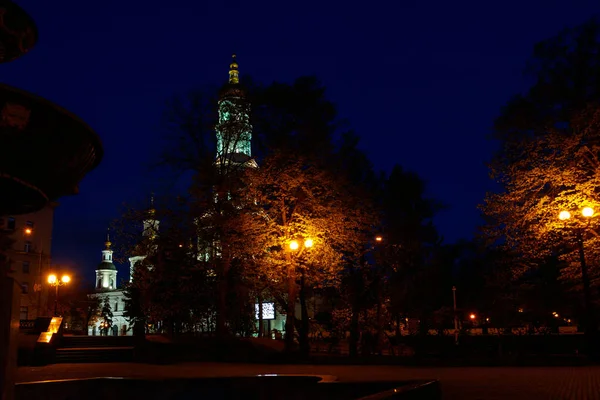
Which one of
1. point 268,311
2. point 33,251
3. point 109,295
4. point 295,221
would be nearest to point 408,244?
point 295,221

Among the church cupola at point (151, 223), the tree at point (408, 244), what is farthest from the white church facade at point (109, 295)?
the church cupola at point (151, 223)

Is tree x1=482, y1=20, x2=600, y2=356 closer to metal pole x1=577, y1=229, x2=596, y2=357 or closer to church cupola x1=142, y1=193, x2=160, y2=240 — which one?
metal pole x1=577, y1=229, x2=596, y2=357

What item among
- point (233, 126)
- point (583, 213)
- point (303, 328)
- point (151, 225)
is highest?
point (233, 126)

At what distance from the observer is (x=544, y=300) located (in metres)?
51.7

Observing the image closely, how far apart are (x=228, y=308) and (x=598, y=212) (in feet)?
75.3

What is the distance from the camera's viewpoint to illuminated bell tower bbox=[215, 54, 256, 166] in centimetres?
3316

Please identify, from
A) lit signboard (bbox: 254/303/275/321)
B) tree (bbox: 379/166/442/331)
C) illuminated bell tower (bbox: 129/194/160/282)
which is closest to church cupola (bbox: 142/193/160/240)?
illuminated bell tower (bbox: 129/194/160/282)

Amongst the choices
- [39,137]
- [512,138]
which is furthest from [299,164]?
[39,137]

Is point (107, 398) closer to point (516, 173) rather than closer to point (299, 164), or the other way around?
point (299, 164)

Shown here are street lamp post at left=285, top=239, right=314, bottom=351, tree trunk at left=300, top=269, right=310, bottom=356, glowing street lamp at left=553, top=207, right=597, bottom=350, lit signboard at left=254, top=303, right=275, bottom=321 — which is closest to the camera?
glowing street lamp at left=553, top=207, right=597, bottom=350

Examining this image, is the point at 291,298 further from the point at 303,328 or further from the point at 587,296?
the point at 587,296

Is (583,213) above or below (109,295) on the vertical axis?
below

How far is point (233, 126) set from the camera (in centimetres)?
3309

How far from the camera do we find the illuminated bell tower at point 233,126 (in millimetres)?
33156
